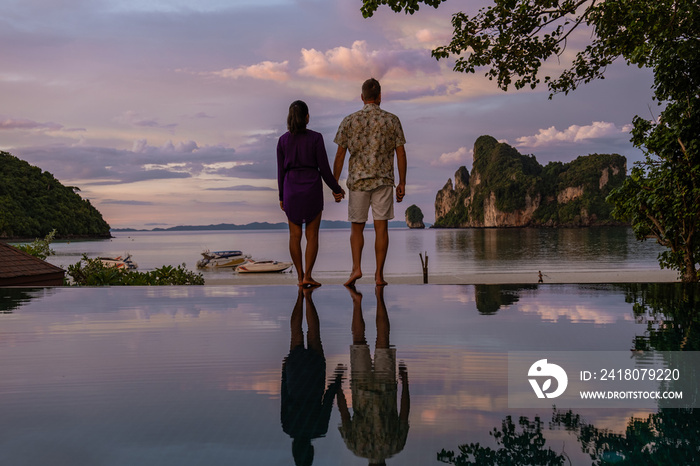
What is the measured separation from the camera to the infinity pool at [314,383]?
1.39 m

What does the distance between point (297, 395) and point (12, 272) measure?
10629 mm

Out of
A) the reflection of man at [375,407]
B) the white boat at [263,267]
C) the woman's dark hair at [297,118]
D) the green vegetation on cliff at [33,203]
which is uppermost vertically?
the green vegetation on cliff at [33,203]

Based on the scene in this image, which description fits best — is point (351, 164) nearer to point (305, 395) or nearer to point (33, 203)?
point (305, 395)

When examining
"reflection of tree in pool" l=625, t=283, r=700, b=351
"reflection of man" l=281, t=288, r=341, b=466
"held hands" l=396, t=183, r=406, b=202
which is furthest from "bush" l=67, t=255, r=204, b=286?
"reflection of man" l=281, t=288, r=341, b=466

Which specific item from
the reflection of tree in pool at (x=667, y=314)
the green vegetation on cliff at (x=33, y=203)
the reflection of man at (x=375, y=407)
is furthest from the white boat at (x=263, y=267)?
the green vegetation on cliff at (x=33, y=203)

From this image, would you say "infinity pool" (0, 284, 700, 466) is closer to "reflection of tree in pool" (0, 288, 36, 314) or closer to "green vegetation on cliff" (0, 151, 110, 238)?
"reflection of tree in pool" (0, 288, 36, 314)

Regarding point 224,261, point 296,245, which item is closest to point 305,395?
point 296,245

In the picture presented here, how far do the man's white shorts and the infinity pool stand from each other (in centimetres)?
124

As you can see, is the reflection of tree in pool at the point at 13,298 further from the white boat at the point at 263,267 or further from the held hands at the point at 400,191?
the white boat at the point at 263,267

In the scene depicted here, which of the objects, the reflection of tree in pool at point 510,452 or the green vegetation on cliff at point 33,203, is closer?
the reflection of tree in pool at point 510,452

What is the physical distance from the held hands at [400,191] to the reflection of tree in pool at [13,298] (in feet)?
9.84

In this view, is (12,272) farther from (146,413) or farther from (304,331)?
(146,413)

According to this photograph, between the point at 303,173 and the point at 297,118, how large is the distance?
0.46m

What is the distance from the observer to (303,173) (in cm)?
496
